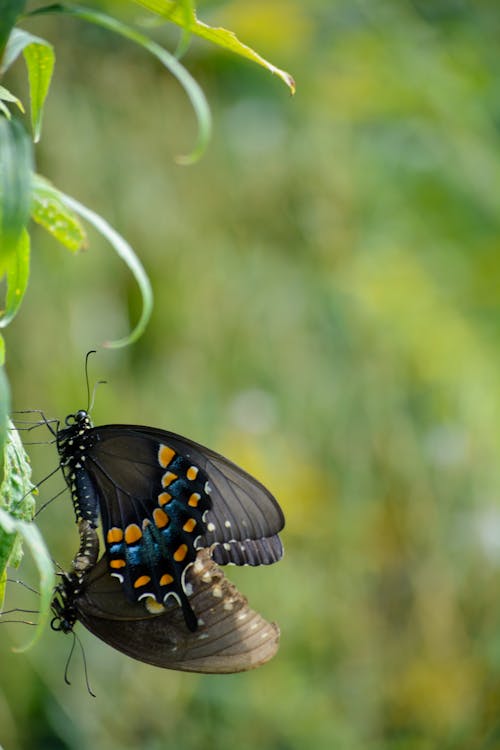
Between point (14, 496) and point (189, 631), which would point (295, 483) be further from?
point (14, 496)

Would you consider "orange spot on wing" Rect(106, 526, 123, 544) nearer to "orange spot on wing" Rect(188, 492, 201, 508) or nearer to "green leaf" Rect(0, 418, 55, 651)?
"orange spot on wing" Rect(188, 492, 201, 508)

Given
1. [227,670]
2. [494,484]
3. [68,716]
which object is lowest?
[68,716]

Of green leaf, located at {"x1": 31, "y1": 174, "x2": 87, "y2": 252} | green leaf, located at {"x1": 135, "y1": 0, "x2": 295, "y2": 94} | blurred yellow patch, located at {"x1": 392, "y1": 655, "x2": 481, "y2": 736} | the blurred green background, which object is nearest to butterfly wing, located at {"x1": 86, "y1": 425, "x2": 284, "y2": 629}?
green leaf, located at {"x1": 31, "y1": 174, "x2": 87, "y2": 252}

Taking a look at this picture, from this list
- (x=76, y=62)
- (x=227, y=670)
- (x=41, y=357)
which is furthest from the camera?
(x=76, y=62)

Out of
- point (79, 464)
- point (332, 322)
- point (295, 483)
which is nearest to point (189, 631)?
point (79, 464)

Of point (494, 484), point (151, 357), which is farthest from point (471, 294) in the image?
point (151, 357)

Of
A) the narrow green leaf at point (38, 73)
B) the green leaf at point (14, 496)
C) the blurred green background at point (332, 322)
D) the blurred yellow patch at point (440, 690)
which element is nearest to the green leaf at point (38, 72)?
the narrow green leaf at point (38, 73)

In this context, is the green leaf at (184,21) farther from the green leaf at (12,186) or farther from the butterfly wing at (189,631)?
the butterfly wing at (189,631)

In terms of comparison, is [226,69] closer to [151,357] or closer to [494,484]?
[151,357]
